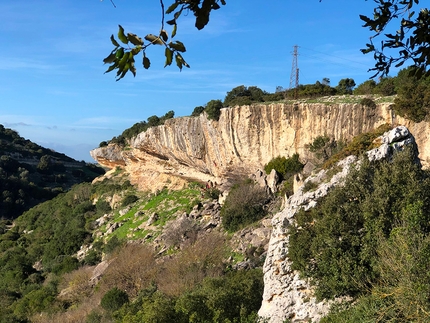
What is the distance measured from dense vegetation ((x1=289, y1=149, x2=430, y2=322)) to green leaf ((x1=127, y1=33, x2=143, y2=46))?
6717 mm

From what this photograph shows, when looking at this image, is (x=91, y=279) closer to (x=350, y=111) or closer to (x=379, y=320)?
(x=350, y=111)

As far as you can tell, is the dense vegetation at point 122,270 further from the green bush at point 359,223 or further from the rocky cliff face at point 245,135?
the green bush at point 359,223

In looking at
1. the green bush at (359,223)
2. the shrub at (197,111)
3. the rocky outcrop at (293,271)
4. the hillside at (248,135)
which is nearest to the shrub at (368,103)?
the hillside at (248,135)

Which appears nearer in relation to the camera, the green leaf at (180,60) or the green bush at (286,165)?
the green leaf at (180,60)

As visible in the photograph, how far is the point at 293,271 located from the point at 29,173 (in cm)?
5363

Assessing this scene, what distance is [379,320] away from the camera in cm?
749

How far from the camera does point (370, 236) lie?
9820mm

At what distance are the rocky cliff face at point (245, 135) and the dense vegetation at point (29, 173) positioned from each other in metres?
25.8

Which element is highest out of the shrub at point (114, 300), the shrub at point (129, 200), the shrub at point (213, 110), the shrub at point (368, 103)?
the shrub at point (213, 110)

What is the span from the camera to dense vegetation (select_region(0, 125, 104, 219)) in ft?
161

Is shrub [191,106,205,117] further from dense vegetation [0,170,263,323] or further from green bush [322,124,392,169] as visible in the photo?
green bush [322,124,392,169]

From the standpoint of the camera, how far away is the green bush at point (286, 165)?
2045 cm

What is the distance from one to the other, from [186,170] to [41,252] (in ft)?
41.7

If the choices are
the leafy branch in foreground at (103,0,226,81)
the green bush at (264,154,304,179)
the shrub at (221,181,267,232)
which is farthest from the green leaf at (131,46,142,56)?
the green bush at (264,154,304,179)
